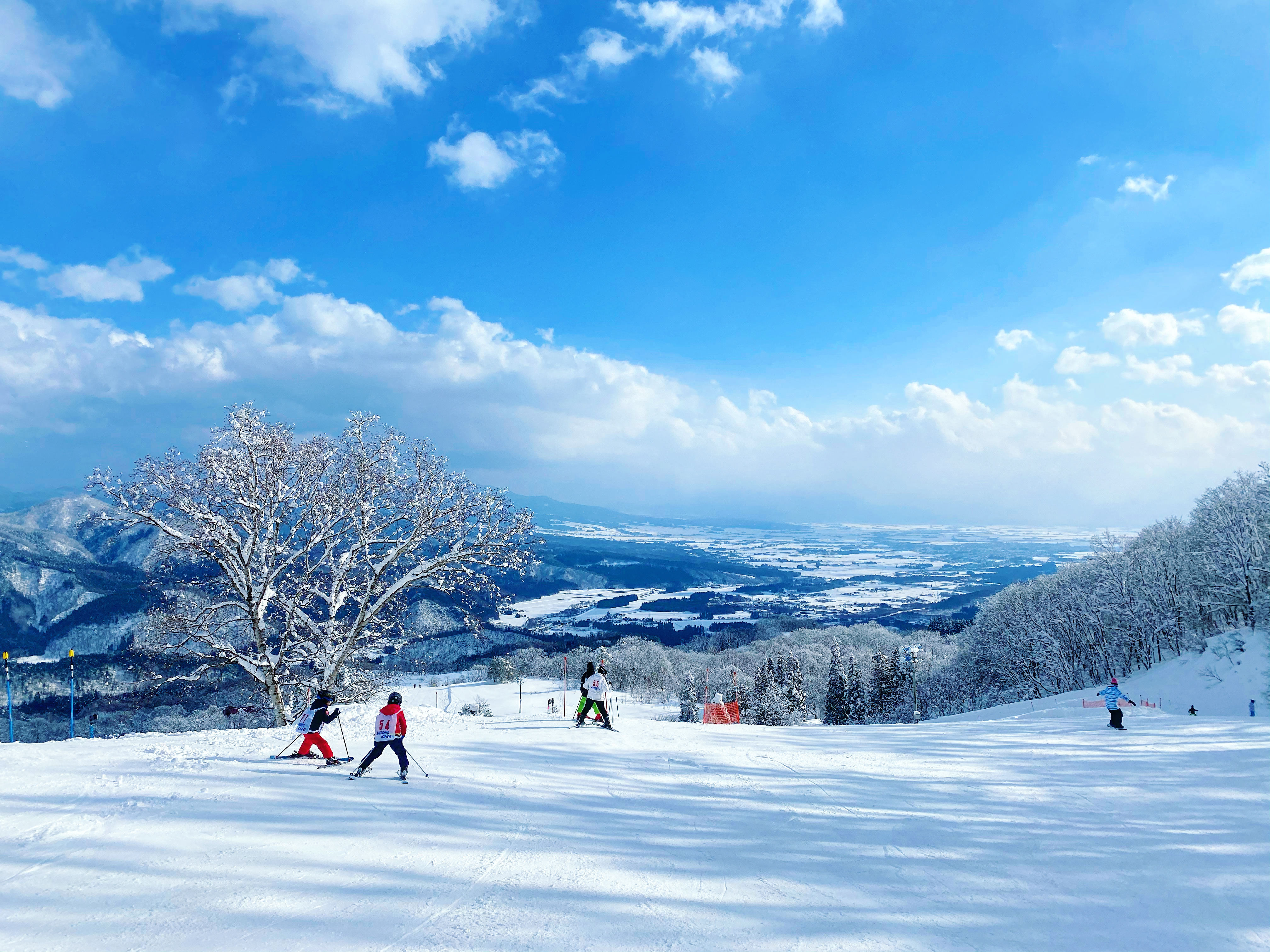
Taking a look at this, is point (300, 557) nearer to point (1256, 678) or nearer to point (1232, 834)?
point (1232, 834)

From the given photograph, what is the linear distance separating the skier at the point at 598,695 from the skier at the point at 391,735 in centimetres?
554

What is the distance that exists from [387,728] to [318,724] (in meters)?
1.75

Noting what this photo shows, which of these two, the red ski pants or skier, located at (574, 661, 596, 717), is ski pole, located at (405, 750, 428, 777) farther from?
skier, located at (574, 661, 596, 717)

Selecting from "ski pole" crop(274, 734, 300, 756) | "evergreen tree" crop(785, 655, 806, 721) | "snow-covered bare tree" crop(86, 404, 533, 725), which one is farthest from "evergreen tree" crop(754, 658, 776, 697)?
"ski pole" crop(274, 734, 300, 756)

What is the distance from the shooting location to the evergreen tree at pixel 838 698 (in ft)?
209

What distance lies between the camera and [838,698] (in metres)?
64.4

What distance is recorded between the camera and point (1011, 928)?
6320 mm

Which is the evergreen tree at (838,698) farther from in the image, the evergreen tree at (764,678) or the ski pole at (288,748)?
the ski pole at (288,748)

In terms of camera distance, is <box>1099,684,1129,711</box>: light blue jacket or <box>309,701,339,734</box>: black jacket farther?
<box>1099,684,1129,711</box>: light blue jacket

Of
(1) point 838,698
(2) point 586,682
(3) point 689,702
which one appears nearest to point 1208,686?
(1) point 838,698

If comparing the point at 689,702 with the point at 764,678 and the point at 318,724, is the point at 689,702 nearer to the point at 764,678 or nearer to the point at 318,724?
the point at 764,678

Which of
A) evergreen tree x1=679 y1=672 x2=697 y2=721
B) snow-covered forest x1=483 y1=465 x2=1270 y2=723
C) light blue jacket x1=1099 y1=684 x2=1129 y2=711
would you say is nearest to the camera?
light blue jacket x1=1099 y1=684 x2=1129 y2=711

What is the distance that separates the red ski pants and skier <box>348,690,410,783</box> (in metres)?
0.81

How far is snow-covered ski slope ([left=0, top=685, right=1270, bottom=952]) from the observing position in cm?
606
